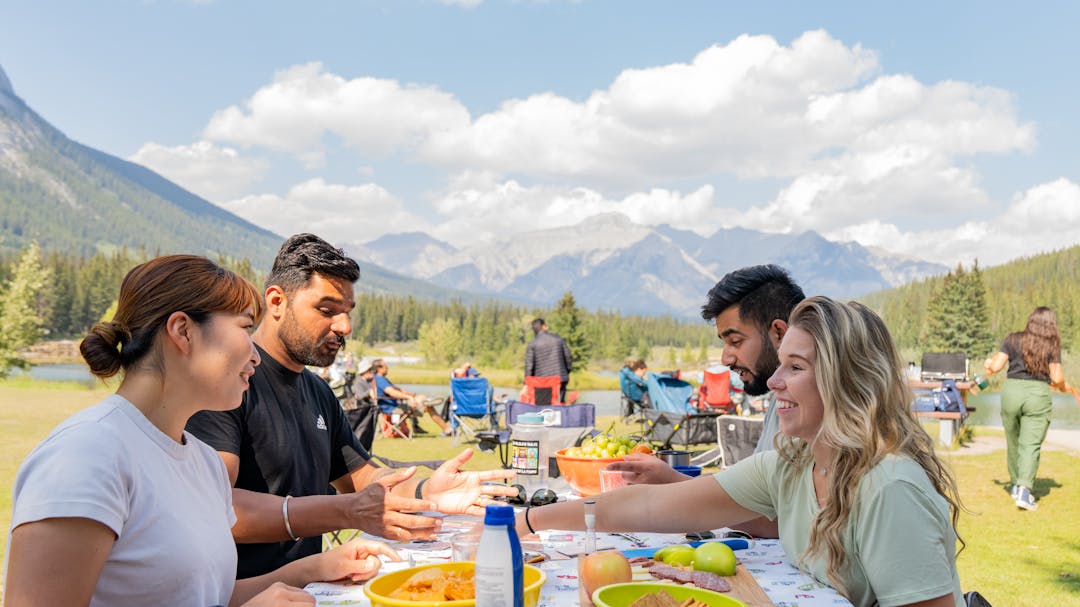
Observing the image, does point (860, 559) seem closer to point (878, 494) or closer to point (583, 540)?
point (878, 494)

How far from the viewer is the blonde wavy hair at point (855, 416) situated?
1851 millimetres

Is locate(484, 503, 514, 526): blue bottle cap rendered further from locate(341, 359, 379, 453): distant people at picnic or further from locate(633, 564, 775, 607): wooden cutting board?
locate(341, 359, 379, 453): distant people at picnic

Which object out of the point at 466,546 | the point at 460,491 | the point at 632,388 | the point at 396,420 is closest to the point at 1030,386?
the point at 460,491

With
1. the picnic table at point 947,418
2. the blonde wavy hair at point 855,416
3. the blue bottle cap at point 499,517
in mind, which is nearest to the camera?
the blue bottle cap at point 499,517

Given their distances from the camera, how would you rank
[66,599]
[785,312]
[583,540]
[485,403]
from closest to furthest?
[66,599]
[583,540]
[785,312]
[485,403]

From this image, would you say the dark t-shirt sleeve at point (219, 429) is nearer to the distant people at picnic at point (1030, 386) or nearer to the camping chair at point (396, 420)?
the distant people at picnic at point (1030, 386)

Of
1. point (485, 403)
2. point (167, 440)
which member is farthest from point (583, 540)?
point (485, 403)

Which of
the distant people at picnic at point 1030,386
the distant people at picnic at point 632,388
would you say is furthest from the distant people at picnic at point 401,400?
the distant people at picnic at point 1030,386

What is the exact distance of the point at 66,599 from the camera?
137 cm

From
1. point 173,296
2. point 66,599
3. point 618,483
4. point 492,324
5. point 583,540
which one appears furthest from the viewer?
point 492,324

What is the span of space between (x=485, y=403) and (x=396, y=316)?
115 m

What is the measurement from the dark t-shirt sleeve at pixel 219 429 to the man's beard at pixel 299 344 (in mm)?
376

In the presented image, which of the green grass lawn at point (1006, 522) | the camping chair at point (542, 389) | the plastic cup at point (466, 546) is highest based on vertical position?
the plastic cup at point (466, 546)

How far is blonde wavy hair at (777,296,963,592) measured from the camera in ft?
6.07
